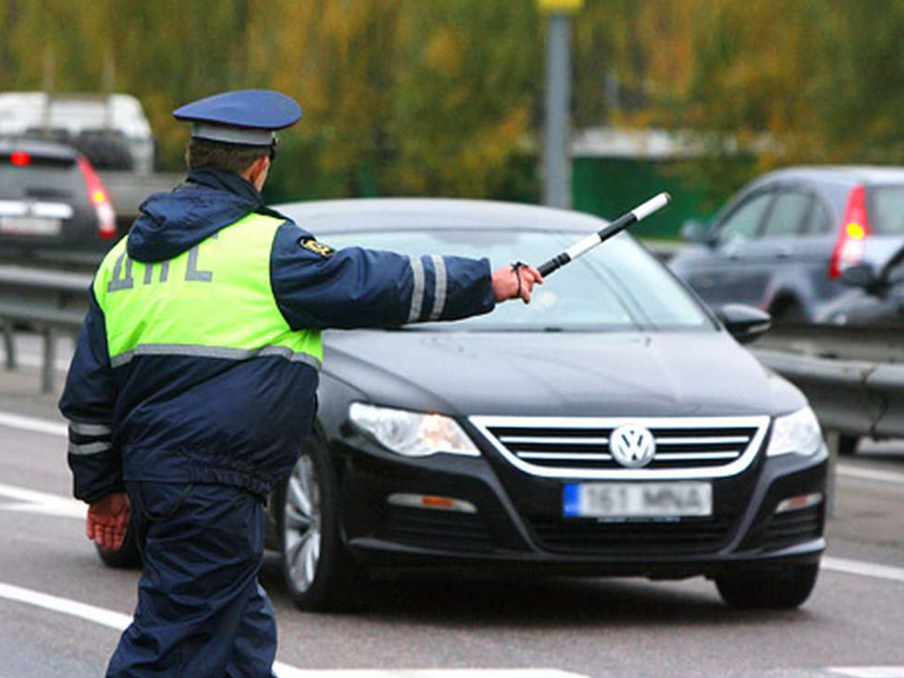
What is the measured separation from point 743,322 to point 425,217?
1.27m

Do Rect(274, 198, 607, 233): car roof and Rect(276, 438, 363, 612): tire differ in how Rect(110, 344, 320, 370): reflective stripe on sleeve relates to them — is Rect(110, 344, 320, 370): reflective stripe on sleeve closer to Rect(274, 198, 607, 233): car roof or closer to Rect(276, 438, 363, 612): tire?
Rect(276, 438, 363, 612): tire

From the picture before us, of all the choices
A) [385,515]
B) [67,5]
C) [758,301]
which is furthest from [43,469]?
[67,5]

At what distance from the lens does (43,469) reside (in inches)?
538

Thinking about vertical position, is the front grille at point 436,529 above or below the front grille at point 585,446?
below

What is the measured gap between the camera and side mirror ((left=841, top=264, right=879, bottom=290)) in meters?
16.6

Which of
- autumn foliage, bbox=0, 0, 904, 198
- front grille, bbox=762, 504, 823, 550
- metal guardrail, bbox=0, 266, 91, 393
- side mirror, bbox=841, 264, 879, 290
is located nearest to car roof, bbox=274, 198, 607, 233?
front grille, bbox=762, 504, 823, 550

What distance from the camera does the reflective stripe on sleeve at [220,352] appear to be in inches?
227

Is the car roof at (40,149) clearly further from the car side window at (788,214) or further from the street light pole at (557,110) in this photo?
the car side window at (788,214)

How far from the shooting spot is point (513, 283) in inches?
234

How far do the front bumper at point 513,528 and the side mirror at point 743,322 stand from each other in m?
1.42

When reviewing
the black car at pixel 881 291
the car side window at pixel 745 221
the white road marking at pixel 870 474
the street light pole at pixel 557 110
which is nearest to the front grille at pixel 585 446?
the white road marking at pixel 870 474

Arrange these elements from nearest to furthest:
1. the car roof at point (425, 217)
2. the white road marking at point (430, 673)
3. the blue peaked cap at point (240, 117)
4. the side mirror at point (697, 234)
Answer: the blue peaked cap at point (240, 117), the white road marking at point (430, 673), the car roof at point (425, 217), the side mirror at point (697, 234)

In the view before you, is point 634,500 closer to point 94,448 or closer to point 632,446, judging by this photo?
point 632,446

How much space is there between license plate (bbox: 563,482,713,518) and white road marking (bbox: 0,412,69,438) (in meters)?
7.02
